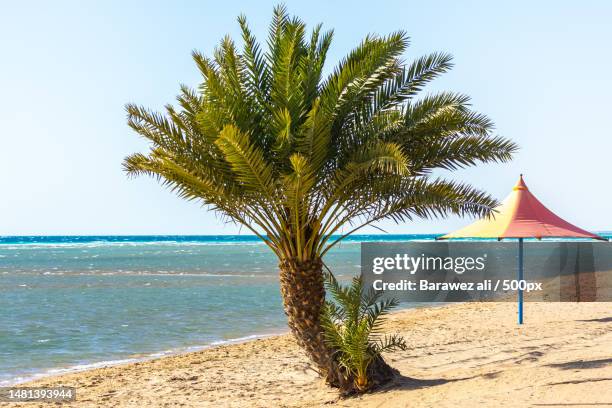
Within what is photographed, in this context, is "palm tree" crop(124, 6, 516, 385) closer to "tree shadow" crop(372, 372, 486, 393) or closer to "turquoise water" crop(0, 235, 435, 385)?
"tree shadow" crop(372, 372, 486, 393)

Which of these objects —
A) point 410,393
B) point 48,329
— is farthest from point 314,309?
point 48,329

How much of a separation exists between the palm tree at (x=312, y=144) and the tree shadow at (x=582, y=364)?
227 cm

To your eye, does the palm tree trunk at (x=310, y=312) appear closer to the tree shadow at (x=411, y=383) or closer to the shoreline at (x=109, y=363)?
the tree shadow at (x=411, y=383)

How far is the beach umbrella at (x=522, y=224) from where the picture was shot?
1241 cm

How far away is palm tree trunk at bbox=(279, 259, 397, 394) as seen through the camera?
8070mm

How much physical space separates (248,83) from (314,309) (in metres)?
3.16

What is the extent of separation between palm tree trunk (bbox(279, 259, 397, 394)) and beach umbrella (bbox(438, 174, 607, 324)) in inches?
211

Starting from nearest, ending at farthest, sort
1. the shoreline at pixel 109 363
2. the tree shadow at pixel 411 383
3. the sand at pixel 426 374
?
the sand at pixel 426 374 < the tree shadow at pixel 411 383 < the shoreline at pixel 109 363

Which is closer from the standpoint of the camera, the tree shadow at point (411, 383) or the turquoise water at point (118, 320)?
the tree shadow at point (411, 383)

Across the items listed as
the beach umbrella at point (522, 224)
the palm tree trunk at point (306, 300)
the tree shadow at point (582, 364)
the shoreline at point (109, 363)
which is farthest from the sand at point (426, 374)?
the beach umbrella at point (522, 224)

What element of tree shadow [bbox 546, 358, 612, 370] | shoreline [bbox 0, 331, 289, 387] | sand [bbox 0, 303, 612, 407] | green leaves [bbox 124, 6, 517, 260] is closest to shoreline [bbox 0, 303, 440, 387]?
shoreline [bbox 0, 331, 289, 387]

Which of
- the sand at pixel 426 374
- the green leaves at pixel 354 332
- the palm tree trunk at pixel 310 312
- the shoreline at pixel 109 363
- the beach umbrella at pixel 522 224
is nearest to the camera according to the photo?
the sand at pixel 426 374

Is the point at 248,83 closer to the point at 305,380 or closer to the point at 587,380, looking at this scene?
the point at 305,380

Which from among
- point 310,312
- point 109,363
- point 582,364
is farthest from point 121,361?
point 582,364
